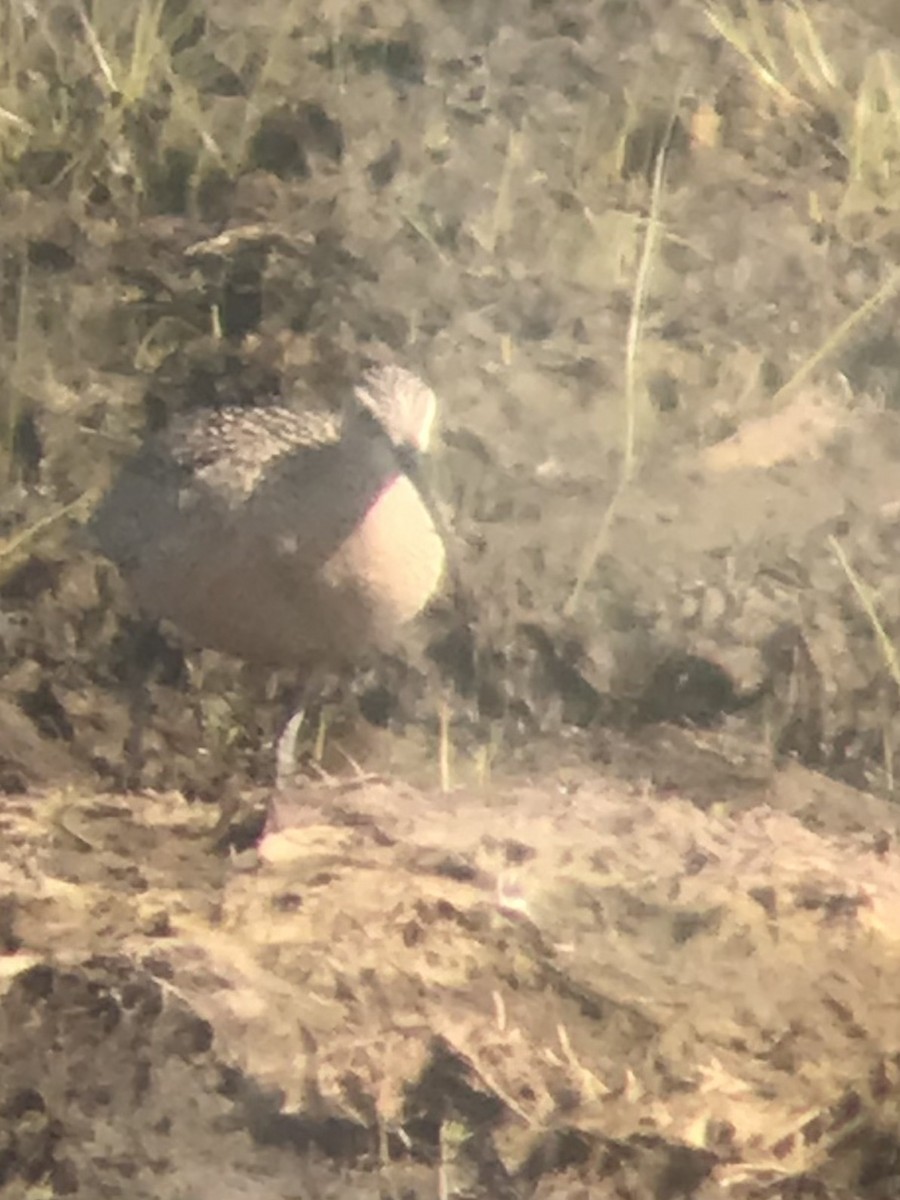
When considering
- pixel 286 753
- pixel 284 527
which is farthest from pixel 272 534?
pixel 286 753

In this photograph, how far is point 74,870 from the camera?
2.93 feet

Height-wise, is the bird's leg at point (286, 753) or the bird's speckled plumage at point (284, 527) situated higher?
the bird's speckled plumage at point (284, 527)

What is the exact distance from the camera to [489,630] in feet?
2.99

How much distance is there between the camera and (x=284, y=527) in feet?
2.82

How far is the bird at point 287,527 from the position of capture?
0.86 meters

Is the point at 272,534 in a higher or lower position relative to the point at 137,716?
higher

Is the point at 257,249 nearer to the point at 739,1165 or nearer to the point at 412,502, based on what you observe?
the point at 412,502

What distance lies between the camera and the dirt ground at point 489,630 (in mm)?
863

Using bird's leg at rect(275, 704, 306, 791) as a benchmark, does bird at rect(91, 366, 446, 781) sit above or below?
above

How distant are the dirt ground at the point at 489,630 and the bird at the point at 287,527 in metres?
0.02

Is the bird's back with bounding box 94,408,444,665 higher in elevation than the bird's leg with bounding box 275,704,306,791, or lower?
higher

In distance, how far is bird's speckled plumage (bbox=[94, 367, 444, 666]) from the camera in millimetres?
859

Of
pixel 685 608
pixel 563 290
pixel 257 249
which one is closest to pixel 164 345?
pixel 257 249

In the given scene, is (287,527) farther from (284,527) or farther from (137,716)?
(137,716)
